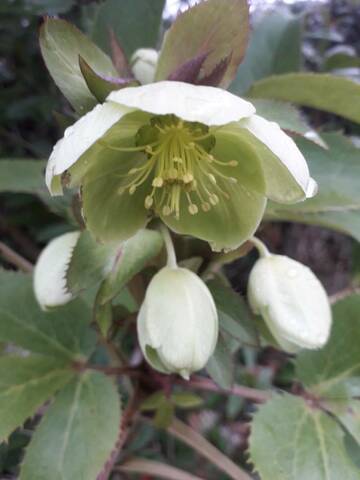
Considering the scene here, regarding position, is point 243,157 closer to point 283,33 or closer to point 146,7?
point 146,7

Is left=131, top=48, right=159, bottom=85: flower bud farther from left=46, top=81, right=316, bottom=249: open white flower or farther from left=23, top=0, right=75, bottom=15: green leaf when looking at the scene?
left=23, top=0, right=75, bottom=15: green leaf

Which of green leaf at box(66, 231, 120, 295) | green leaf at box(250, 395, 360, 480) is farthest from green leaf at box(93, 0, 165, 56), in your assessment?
green leaf at box(250, 395, 360, 480)

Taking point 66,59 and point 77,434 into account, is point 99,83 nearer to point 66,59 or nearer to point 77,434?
point 66,59

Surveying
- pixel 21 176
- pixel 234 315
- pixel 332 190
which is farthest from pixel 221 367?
pixel 21 176

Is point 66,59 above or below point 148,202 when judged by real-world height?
above

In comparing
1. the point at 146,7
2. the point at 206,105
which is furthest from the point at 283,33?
the point at 206,105

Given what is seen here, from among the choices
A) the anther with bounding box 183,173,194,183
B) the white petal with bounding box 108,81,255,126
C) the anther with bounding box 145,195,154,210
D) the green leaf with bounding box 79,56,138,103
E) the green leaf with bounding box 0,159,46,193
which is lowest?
the green leaf with bounding box 0,159,46,193
